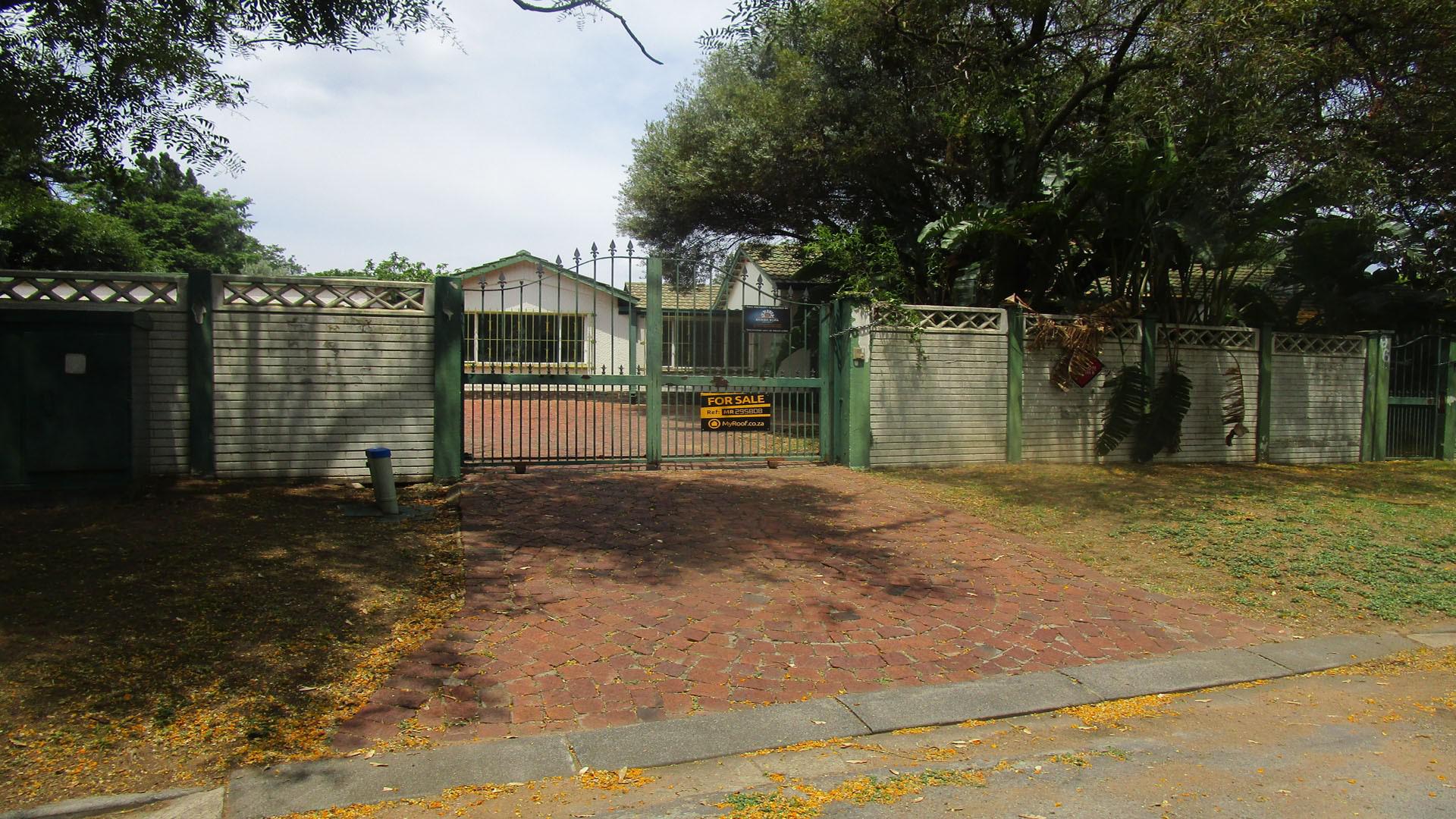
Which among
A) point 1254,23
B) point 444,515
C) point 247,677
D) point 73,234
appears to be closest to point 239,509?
point 444,515

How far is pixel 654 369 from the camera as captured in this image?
952 centimetres

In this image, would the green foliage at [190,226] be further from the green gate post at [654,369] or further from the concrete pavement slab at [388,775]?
the concrete pavement slab at [388,775]

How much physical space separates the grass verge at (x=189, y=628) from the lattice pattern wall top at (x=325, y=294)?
197 cm

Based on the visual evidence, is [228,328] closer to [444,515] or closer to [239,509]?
[239,509]

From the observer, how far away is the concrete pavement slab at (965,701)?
4.25 m

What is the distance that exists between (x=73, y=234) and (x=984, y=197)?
23234 mm

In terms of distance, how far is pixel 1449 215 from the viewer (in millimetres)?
12328

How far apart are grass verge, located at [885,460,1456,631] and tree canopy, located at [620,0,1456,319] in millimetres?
2759

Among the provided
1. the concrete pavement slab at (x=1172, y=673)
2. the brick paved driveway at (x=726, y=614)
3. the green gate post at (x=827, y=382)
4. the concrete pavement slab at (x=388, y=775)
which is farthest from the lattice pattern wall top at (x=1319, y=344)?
the concrete pavement slab at (x=388, y=775)

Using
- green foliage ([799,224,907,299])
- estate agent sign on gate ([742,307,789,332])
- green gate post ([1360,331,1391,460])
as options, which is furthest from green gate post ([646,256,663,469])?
green gate post ([1360,331,1391,460])

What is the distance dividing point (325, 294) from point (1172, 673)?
301 inches

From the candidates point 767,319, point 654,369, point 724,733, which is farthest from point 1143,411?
point 724,733

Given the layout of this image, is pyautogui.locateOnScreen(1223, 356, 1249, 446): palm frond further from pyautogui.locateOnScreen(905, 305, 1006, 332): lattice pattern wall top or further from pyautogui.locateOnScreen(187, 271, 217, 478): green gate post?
pyautogui.locateOnScreen(187, 271, 217, 478): green gate post

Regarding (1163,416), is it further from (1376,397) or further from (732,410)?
(732,410)
